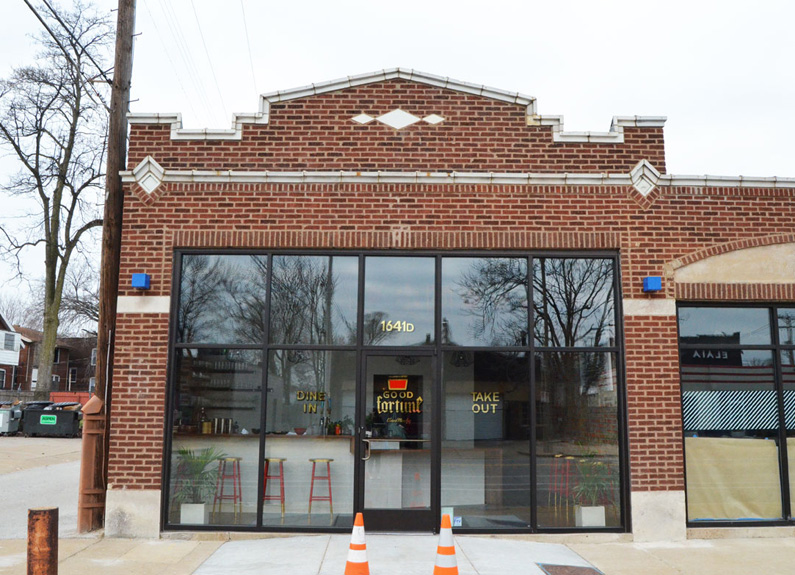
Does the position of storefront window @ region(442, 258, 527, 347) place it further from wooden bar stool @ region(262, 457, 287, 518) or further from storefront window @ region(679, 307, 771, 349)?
wooden bar stool @ region(262, 457, 287, 518)

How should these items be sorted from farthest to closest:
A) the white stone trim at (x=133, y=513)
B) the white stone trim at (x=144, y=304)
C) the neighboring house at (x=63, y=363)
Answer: the neighboring house at (x=63, y=363)
the white stone trim at (x=144, y=304)
the white stone trim at (x=133, y=513)

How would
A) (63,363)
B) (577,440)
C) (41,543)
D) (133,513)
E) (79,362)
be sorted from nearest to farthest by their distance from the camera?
1. (41,543)
2. (133,513)
3. (577,440)
4. (63,363)
5. (79,362)

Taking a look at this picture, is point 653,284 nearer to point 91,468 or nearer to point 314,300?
point 314,300

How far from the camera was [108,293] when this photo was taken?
9430 mm

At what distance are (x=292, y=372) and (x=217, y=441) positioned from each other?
4.26ft

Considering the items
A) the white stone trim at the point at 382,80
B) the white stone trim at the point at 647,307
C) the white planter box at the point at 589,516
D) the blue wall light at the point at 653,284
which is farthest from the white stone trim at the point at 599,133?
the white planter box at the point at 589,516

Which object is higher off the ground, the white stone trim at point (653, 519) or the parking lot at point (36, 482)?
the white stone trim at point (653, 519)

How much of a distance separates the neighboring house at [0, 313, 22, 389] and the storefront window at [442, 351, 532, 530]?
47850mm

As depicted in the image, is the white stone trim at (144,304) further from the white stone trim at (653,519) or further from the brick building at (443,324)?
the white stone trim at (653,519)

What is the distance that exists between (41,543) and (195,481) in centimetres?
413

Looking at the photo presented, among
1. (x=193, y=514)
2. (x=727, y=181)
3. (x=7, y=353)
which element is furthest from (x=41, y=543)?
(x=7, y=353)

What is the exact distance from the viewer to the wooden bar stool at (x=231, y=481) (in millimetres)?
8898

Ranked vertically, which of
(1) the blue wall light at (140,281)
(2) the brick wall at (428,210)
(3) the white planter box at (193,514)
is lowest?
(3) the white planter box at (193,514)

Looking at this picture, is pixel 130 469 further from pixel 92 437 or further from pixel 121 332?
pixel 121 332
